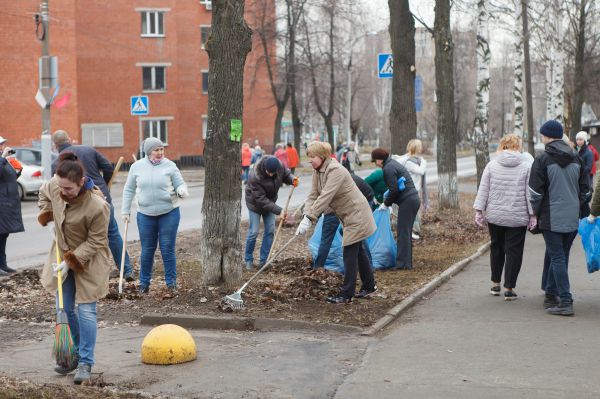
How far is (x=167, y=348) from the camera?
7.09m

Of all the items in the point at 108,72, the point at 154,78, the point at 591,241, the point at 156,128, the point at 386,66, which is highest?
the point at 108,72

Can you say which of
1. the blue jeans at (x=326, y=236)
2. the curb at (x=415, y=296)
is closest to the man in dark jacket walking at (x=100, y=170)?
the blue jeans at (x=326, y=236)

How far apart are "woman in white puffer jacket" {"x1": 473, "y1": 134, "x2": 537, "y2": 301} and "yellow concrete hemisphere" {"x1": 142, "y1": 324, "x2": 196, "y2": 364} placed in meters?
3.87

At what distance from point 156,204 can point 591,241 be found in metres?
4.53

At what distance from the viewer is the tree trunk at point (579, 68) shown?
36.3m

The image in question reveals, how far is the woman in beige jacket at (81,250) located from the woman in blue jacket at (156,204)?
336cm

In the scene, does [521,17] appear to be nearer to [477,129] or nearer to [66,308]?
[477,129]

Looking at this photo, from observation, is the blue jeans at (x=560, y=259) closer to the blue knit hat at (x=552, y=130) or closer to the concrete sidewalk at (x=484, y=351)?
the concrete sidewalk at (x=484, y=351)

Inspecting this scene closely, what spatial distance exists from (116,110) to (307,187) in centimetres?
2151

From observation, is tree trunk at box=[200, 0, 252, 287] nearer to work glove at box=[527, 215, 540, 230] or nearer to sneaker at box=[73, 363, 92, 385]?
work glove at box=[527, 215, 540, 230]

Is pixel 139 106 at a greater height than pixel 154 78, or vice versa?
pixel 154 78

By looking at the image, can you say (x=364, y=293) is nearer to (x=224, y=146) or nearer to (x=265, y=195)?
(x=224, y=146)

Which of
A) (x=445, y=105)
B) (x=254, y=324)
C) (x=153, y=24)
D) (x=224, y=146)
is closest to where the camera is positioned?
(x=254, y=324)

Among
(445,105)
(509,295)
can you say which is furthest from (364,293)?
(445,105)
